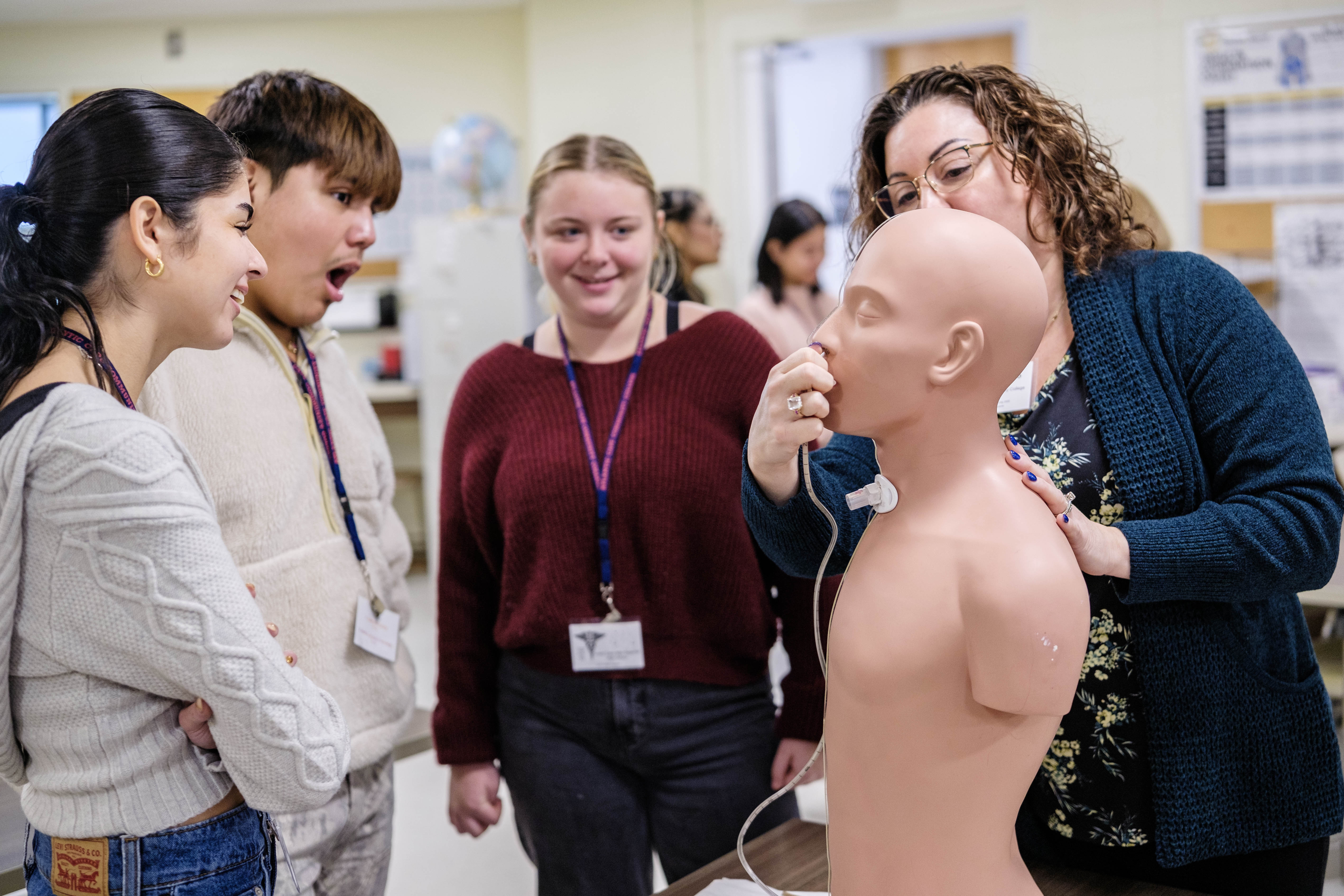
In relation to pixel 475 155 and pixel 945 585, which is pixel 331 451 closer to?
pixel 945 585

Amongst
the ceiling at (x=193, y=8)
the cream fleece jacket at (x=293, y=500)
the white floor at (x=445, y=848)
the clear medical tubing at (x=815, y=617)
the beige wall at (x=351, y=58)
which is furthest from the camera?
the beige wall at (x=351, y=58)

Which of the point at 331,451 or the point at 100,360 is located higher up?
the point at 100,360

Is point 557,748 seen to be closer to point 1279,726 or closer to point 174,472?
point 174,472

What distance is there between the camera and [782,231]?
4.38 metres

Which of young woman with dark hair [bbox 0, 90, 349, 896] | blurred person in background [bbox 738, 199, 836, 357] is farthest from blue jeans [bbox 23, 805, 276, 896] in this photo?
blurred person in background [bbox 738, 199, 836, 357]

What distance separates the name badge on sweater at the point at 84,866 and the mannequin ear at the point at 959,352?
849 mm

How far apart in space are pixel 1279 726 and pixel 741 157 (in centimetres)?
494

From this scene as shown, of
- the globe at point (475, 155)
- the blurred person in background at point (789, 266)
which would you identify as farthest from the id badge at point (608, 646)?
the globe at point (475, 155)

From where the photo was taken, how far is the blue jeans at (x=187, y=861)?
3.39 ft

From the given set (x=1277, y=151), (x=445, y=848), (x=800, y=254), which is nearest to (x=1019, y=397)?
Answer: (x=445, y=848)

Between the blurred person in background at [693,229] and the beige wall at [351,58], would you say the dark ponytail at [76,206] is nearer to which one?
the blurred person in background at [693,229]

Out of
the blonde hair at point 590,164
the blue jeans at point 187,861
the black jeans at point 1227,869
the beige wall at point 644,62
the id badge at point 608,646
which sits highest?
the beige wall at point 644,62

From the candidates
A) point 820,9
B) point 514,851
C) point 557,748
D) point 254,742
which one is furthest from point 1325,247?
point 254,742

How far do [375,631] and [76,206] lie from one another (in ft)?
2.21
